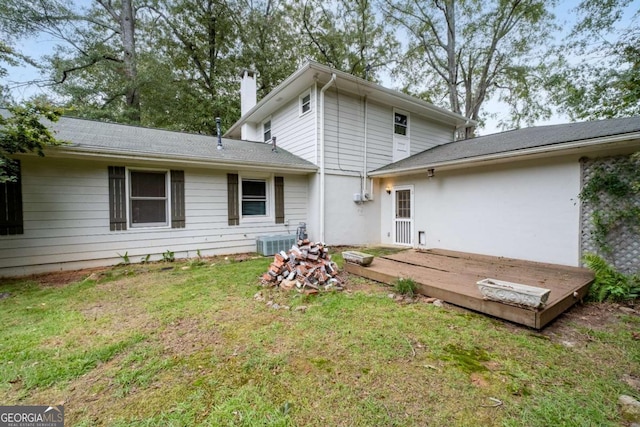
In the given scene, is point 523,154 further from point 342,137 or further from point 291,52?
point 291,52

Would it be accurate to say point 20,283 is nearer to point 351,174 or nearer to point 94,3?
point 351,174

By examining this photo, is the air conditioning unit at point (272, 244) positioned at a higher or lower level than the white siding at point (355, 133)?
lower

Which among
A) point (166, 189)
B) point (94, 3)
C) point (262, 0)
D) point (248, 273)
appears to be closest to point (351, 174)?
point (248, 273)

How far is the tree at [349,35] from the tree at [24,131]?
13.9m

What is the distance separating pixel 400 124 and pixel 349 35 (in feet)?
30.6

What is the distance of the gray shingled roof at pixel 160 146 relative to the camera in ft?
16.9

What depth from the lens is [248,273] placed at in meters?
4.78

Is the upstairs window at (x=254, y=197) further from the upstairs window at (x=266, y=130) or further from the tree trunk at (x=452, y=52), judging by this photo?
the tree trunk at (x=452, y=52)

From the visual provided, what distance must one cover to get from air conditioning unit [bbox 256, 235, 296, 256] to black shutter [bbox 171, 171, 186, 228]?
1947 mm

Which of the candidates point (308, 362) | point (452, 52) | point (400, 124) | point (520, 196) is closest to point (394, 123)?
point (400, 124)

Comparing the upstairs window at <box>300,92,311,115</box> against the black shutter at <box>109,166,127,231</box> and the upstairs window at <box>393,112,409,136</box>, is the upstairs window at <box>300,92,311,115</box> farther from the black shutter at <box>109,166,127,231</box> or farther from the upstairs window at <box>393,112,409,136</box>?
the black shutter at <box>109,166,127,231</box>

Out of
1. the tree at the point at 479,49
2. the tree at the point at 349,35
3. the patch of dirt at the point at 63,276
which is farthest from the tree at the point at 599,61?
the patch of dirt at the point at 63,276

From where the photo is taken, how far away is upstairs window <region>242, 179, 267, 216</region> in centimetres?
697

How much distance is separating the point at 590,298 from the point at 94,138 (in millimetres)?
9446
